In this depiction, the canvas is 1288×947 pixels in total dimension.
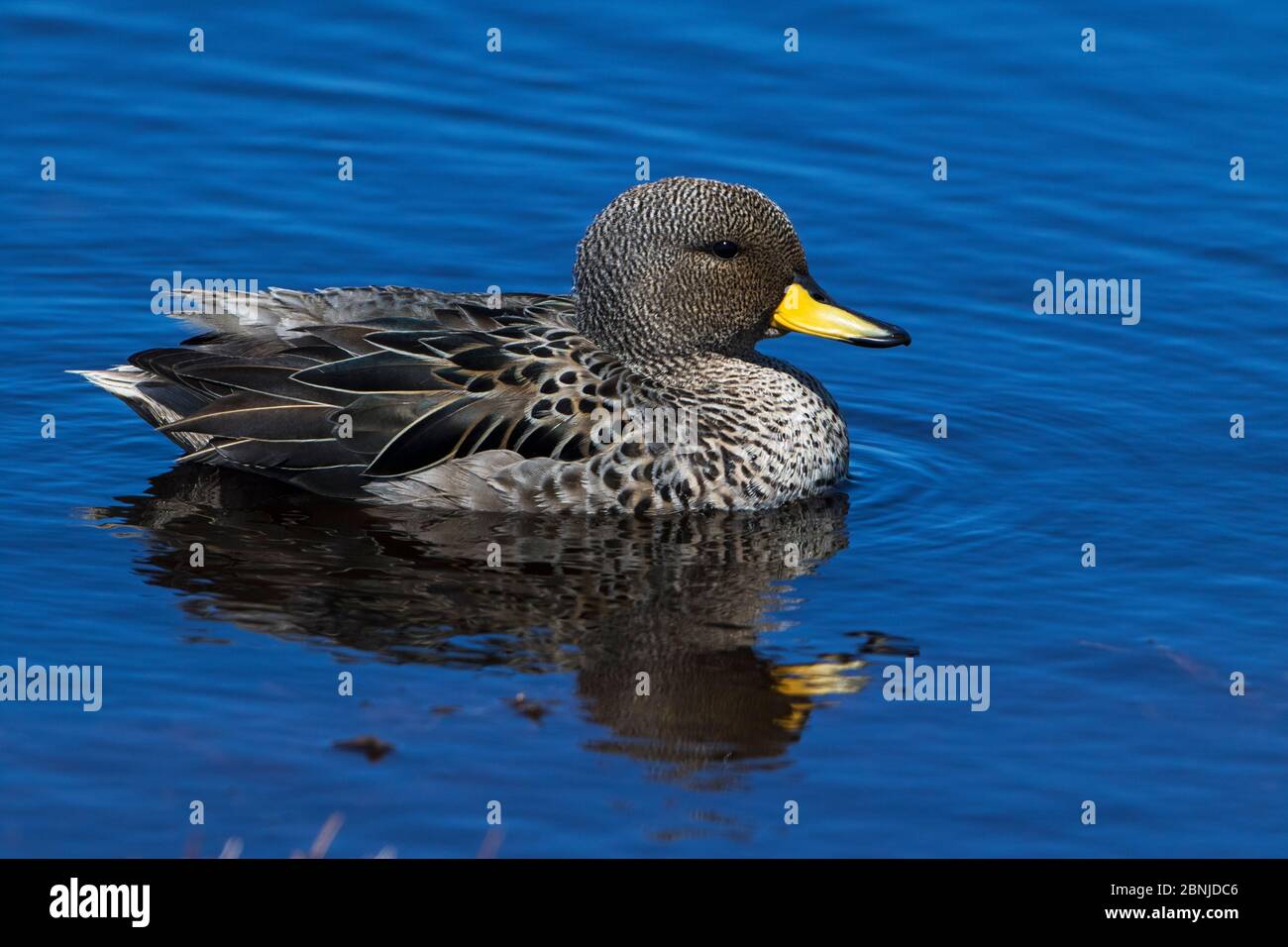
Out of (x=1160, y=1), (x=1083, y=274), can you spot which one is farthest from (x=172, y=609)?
(x=1160, y=1)

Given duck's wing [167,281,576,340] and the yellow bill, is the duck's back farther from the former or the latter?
the yellow bill

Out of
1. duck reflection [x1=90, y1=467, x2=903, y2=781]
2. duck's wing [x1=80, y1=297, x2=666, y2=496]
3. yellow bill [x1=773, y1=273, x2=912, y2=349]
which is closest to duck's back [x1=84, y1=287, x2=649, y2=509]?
duck's wing [x1=80, y1=297, x2=666, y2=496]

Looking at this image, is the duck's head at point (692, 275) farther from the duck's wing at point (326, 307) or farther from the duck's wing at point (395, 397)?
the duck's wing at point (326, 307)

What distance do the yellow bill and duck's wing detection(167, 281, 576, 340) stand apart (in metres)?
1.10

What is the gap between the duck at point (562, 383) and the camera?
10.1 m

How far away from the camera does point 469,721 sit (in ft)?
26.3

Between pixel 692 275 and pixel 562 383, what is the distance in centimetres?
88

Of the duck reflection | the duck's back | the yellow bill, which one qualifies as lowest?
the duck reflection

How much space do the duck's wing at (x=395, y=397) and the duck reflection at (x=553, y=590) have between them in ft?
0.92

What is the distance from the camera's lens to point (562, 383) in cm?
1006

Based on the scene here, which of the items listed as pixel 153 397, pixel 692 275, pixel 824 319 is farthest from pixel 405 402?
pixel 824 319

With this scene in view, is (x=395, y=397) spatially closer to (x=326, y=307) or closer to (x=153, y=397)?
(x=326, y=307)

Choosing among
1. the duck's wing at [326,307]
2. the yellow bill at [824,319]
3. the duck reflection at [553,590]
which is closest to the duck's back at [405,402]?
the duck's wing at [326,307]

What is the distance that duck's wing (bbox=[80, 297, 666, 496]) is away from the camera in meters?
10.0
